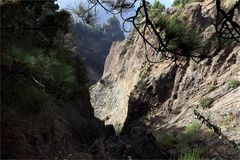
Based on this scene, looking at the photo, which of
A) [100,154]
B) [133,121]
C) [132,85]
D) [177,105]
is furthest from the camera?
[132,85]

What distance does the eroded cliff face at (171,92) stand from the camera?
43.3 feet

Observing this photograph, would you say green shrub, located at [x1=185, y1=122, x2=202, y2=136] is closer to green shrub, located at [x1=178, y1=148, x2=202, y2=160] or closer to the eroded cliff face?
the eroded cliff face

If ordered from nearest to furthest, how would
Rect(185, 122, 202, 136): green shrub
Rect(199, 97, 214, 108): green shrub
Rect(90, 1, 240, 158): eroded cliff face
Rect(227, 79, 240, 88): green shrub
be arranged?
Rect(185, 122, 202, 136): green shrub, Rect(90, 1, 240, 158): eroded cliff face, Rect(227, 79, 240, 88): green shrub, Rect(199, 97, 214, 108): green shrub

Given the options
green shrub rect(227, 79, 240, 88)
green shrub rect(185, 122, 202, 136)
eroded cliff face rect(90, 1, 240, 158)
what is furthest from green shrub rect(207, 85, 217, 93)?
green shrub rect(185, 122, 202, 136)

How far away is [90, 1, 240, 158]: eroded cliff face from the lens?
520 inches

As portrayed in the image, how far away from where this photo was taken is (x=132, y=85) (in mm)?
23562

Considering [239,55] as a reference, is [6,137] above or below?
below

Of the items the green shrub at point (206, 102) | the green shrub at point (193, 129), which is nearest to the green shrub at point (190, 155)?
the green shrub at point (193, 129)

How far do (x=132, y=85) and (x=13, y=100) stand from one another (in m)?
17.6

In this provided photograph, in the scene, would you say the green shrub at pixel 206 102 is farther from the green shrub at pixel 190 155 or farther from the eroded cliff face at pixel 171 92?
the green shrub at pixel 190 155

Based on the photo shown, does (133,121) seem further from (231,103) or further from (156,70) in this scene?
(231,103)

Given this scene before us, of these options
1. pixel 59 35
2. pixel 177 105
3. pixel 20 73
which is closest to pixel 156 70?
pixel 177 105

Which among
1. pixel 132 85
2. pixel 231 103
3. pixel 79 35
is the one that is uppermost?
pixel 79 35

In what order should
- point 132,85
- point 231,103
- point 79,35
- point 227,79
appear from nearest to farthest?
1. point 231,103
2. point 227,79
3. point 132,85
4. point 79,35
